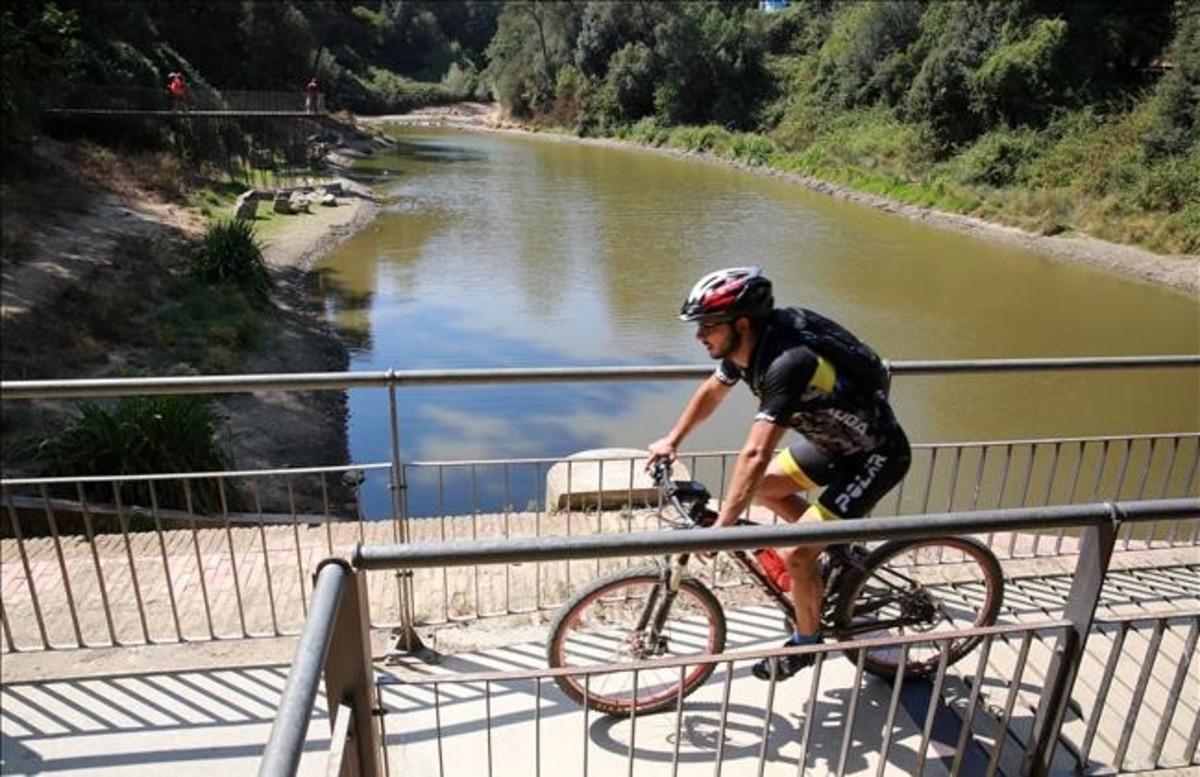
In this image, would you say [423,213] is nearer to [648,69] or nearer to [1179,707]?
[1179,707]

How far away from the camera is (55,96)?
83.3ft

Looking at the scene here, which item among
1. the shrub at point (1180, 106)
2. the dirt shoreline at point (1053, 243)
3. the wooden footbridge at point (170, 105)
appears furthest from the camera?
the wooden footbridge at point (170, 105)

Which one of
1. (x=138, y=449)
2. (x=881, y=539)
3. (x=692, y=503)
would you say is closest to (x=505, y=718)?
(x=692, y=503)

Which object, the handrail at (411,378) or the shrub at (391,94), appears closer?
the handrail at (411,378)

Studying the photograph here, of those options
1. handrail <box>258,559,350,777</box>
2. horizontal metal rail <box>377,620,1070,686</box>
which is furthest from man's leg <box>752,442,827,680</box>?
handrail <box>258,559,350,777</box>

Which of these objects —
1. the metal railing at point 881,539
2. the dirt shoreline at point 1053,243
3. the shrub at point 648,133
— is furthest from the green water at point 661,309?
the shrub at point 648,133

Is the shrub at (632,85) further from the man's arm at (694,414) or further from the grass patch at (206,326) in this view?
the man's arm at (694,414)

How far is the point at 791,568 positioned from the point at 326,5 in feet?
192

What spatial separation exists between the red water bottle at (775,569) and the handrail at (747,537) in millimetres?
1391

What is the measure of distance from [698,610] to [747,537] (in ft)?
6.13

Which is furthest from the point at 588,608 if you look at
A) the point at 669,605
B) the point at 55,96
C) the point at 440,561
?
the point at 55,96

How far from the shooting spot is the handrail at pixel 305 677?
4.59ft

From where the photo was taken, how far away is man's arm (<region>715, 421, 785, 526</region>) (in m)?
3.20

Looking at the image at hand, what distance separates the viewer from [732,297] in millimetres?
3354
